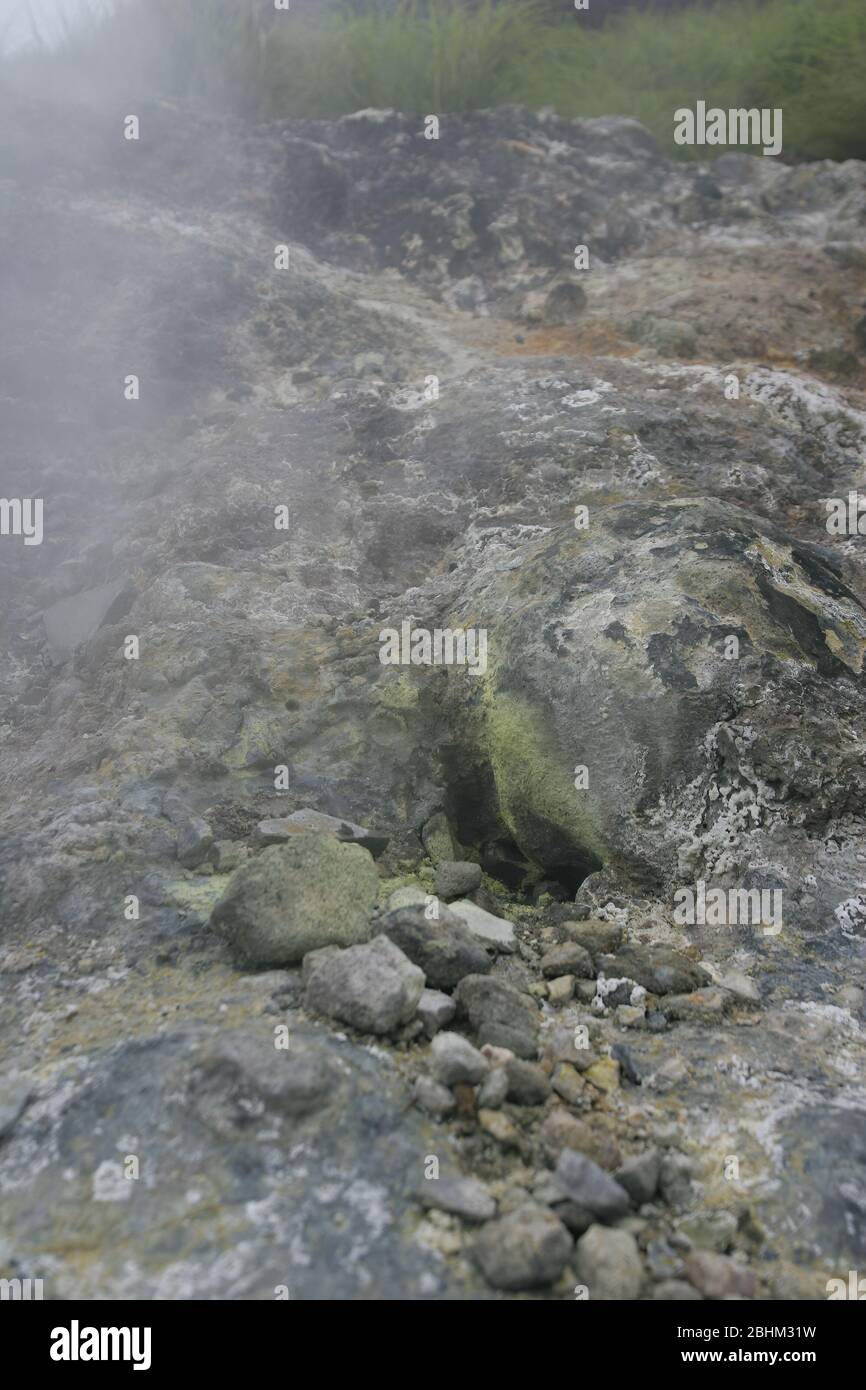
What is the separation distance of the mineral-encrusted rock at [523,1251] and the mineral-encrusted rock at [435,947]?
76 cm

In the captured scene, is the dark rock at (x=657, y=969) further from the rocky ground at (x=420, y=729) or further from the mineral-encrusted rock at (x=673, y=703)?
the mineral-encrusted rock at (x=673, y=703)

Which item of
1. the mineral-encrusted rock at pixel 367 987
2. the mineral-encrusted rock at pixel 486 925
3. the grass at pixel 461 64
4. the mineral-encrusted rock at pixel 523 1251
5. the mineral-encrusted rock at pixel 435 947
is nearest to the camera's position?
the mineral-encrusted rock at pixel 523 1251

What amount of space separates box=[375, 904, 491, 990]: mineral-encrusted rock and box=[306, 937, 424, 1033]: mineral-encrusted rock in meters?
0.11

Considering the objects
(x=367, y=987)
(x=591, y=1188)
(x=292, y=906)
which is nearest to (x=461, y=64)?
(x=292, y=906)

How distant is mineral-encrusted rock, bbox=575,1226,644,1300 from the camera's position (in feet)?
5.45

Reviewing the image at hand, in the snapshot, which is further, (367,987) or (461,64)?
(461,64)

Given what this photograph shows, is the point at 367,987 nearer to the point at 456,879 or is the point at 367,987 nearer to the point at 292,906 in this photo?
the point at 292,906

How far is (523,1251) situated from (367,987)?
705mm

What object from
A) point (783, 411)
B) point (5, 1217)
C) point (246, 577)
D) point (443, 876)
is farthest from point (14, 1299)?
point (783, 411)

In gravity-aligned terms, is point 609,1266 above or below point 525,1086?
below

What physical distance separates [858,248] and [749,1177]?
19.8ft

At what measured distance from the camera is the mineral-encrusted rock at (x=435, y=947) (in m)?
2.44

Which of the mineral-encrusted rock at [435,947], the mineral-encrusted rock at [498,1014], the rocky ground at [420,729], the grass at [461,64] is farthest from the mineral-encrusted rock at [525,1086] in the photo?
the grass at [461,64]

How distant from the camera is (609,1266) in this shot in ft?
5.48
